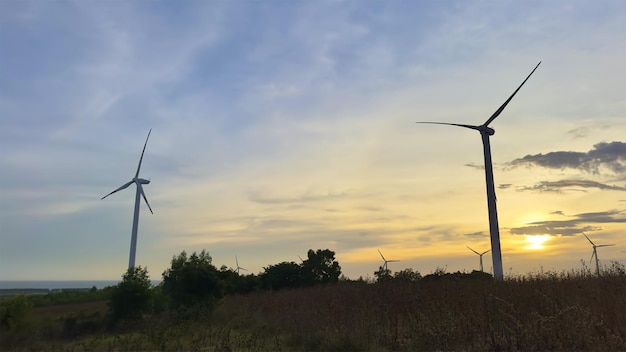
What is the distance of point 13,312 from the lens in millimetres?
15367

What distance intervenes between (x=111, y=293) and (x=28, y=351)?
10.2 meters

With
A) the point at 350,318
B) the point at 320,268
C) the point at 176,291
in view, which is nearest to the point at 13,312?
the point at 176,291

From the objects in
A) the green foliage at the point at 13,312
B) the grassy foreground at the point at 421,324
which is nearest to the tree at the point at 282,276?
the grassy foreground at the point at 421,324

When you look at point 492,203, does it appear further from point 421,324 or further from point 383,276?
point 421,324

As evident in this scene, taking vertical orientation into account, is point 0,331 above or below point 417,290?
below

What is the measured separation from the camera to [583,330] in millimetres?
9195

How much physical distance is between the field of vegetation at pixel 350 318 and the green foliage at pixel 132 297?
0.15 ft

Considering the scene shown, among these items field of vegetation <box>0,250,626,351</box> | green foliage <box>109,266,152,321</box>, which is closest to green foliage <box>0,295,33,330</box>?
field of vegetation <box>0,250,626,351</box>

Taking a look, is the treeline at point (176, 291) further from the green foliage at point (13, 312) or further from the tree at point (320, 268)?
the tree at point (320, 268)

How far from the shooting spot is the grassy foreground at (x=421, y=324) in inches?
393

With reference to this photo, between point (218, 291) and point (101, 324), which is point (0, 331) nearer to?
point (101, 324)

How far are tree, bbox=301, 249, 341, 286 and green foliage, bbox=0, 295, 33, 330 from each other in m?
31.2

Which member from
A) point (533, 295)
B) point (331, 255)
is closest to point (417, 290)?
point (533, 295)

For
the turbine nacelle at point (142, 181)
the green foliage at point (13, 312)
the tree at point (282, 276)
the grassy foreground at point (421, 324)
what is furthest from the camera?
the tree at point (282, 276)
